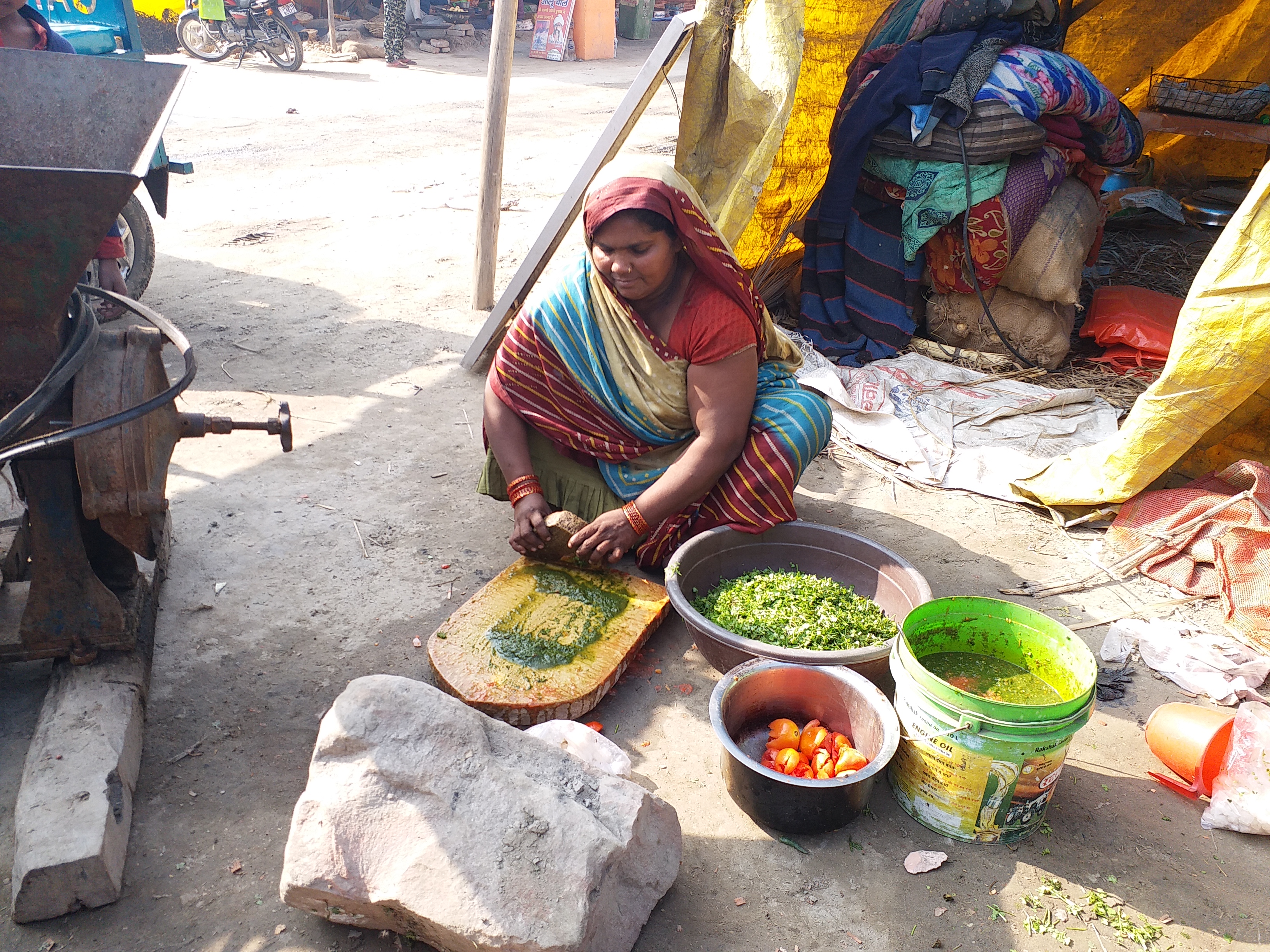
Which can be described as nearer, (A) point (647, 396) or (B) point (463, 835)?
(B) point (463, 835)

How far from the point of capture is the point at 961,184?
15.3ft

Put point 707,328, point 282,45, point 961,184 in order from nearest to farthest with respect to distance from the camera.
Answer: point 707,328 < point 961,184 < point 282,45

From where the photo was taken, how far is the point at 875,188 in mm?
5047

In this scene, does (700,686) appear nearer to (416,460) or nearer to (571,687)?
(571,687)

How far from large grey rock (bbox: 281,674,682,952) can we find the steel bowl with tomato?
0.98 feet

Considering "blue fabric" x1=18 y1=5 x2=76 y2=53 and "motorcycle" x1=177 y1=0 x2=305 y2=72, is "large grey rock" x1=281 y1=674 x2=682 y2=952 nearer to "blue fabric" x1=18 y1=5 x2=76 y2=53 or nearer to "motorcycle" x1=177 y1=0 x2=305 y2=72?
"blue fabric" x1=18 y1=5 x2=76 y2=53

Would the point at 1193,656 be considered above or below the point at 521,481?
below

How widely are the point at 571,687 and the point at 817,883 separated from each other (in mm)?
832

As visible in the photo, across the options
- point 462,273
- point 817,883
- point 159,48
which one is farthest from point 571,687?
point 159,48

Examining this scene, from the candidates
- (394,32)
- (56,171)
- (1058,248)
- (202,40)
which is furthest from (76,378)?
(394,32)

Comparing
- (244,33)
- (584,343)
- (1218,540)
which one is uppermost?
(244,33)

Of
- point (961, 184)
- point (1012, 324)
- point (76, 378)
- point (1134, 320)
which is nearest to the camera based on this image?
point (76, 378)

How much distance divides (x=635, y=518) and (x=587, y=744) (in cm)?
83

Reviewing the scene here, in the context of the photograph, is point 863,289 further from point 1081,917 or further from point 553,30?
point 553,30
